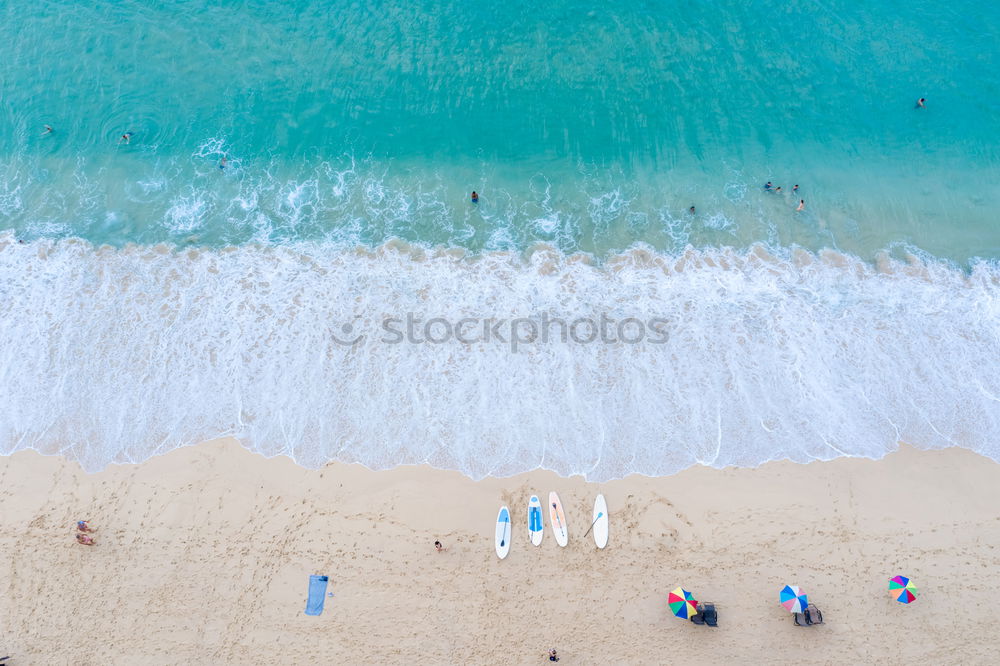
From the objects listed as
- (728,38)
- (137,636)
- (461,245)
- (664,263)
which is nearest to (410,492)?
(137,636)

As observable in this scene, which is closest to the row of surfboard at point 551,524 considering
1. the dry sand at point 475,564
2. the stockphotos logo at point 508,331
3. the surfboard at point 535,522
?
the surfboard at point 535,522

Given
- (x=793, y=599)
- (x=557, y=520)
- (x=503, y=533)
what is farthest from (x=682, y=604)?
(x=503, y=533)

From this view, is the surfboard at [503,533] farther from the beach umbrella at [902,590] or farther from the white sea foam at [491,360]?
the beach umbrella at [902,590]

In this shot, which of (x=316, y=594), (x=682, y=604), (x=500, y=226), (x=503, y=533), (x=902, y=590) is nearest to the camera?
(x=682, y=604)

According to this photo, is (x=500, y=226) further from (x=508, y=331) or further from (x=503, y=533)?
(x=503, y=533)

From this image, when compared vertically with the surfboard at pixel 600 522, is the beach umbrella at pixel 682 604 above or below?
below

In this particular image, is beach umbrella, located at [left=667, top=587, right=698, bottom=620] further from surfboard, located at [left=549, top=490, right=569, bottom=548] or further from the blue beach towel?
the blue beach towel

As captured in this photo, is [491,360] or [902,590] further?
[491,360]
